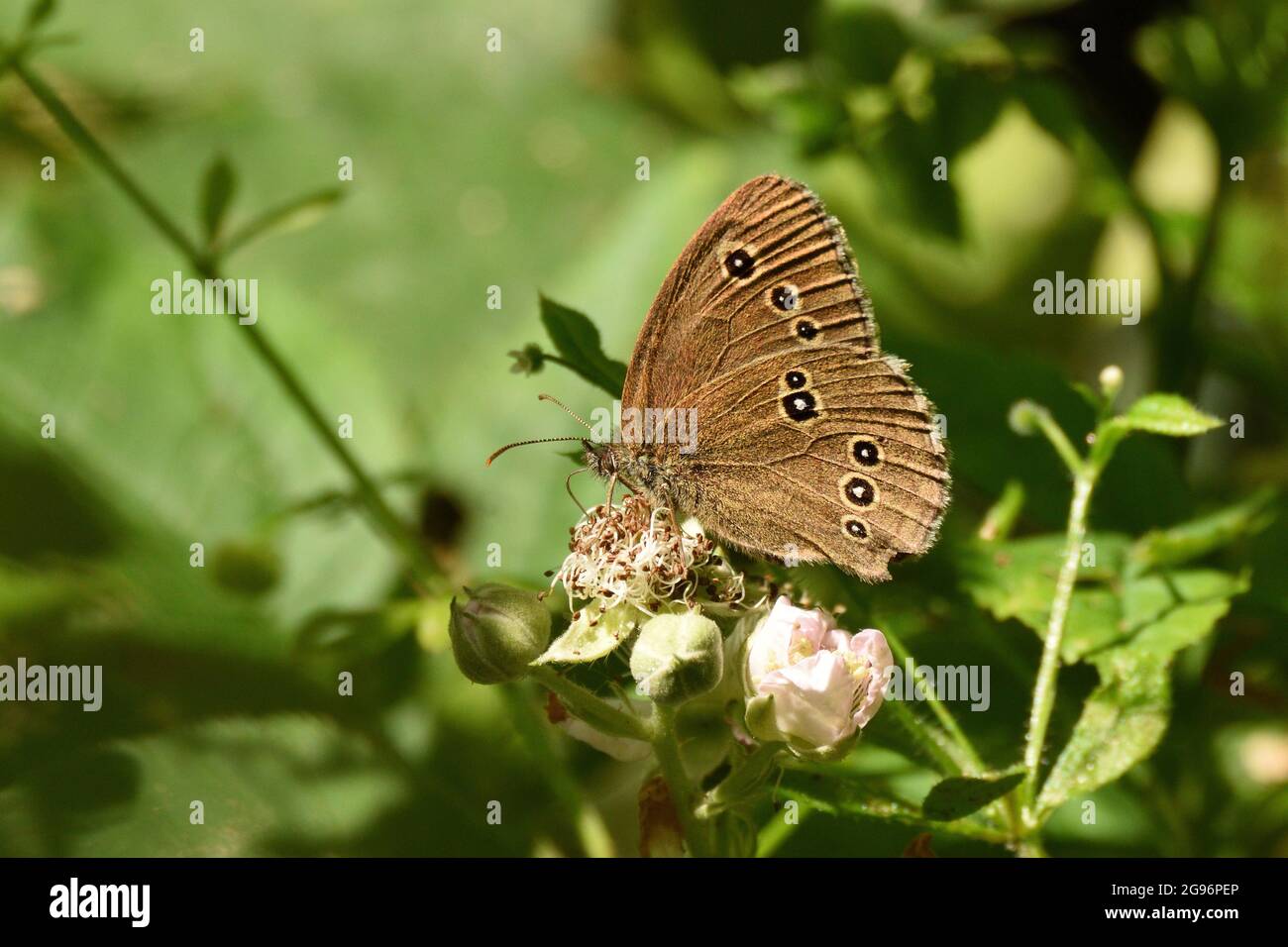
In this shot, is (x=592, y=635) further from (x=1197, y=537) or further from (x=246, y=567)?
(x=246, y=567)

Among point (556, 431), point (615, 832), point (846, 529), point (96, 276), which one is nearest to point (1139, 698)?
point (846, 529)

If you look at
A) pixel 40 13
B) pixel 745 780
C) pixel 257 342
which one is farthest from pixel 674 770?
pixel 40 13

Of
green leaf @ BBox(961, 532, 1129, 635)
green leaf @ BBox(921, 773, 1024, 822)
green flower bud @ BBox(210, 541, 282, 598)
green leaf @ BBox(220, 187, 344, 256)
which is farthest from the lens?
green flower bud @ BBox(210, 541, 282, 598)

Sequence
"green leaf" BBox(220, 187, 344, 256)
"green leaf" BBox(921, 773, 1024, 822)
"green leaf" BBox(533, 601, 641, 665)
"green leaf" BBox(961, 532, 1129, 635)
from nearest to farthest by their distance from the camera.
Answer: "green leaf" BBox(921, 773, 1024, 822)
"green leaf" BBox(533, 601, 641, 665)
"green leaf" BBox(961, 532, 1129, 635)
"green leaf" BBox(220, 187, 344, 256)

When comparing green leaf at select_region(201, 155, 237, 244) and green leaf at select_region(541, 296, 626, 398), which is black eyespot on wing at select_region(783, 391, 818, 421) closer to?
green leaf at select_region(541, 296, 626, 398)

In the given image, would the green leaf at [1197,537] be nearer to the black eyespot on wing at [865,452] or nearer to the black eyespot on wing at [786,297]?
the black eyespot on wing at [865,452]

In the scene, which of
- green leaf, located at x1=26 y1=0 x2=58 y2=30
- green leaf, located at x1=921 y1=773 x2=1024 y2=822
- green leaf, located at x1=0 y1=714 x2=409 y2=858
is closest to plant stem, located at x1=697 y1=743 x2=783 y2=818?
green leaf, located at x1=921 y1=773 x2=1024 y2=822
